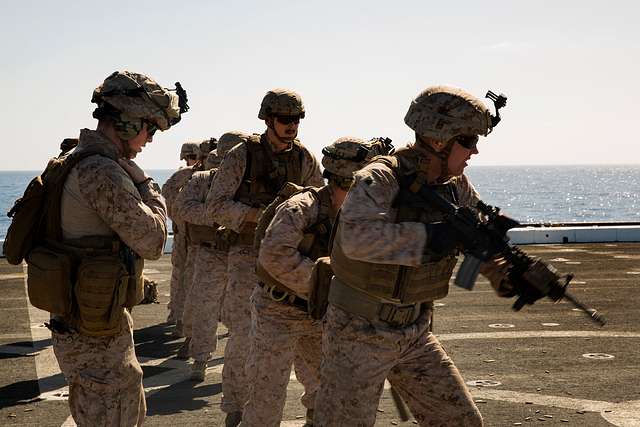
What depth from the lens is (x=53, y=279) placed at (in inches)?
203

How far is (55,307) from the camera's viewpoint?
520cm

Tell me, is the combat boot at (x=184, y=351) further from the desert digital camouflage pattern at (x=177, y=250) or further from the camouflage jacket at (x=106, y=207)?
the camouflage jacket at (x=106, y=207)

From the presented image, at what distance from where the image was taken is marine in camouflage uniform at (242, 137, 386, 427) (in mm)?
6227

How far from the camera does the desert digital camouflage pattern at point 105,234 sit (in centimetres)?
509

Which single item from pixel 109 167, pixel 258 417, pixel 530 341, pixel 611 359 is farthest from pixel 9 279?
pixel 109 167

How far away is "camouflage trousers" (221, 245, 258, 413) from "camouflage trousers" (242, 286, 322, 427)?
1011mm

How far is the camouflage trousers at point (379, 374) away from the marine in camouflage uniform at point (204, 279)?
4446 millimetres

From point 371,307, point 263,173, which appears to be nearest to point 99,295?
point 371,307

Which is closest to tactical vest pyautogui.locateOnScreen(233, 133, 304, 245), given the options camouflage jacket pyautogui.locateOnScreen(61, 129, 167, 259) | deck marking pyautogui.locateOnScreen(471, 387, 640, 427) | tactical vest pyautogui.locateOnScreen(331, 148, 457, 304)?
deck marking pyautogui.locateOnScreen(471, 387, 640, 427)

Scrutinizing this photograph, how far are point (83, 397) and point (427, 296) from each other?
1.78 m

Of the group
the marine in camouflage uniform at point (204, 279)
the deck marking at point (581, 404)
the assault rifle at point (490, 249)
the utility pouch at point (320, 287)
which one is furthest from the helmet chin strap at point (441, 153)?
the marine in camouflage uniform at point (204, 279)

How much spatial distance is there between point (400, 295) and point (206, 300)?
4927 mm

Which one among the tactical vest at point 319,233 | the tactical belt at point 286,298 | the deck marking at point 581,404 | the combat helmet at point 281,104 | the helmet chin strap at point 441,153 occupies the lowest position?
the deck marking at point 581,404

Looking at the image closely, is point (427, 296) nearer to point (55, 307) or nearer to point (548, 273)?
point (548, 273)
